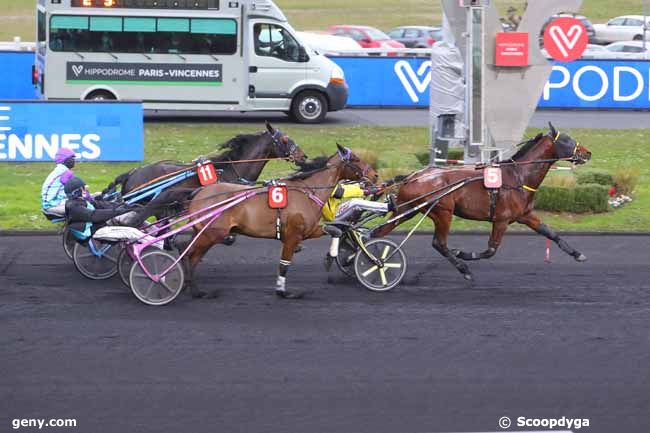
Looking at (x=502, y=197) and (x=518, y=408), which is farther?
(x=502, y=197)

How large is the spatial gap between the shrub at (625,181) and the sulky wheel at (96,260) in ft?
28.6

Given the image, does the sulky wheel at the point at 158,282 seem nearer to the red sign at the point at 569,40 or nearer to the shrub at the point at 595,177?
the shrub at the point at 595,177

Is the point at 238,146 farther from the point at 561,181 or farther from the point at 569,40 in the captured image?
the point at 569,40

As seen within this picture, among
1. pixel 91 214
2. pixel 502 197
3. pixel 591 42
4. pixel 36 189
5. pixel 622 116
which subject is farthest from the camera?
pixel 591 42

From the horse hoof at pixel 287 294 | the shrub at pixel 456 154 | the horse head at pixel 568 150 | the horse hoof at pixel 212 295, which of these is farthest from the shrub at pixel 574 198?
→ the horse hoof at pixel 212 295

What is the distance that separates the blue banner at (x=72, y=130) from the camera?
62.5ft

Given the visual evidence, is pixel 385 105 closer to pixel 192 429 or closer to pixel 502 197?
pixel 502 197

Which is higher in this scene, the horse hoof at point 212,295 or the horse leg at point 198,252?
the horse leg at point 198,252

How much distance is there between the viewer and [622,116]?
91.1 ft

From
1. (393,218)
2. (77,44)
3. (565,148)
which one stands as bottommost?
(393,218)


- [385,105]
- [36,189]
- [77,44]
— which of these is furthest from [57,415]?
[385,105]

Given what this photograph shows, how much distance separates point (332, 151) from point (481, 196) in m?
9.18

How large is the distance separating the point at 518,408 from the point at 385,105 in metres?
21.1

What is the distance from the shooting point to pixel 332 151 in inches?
849
